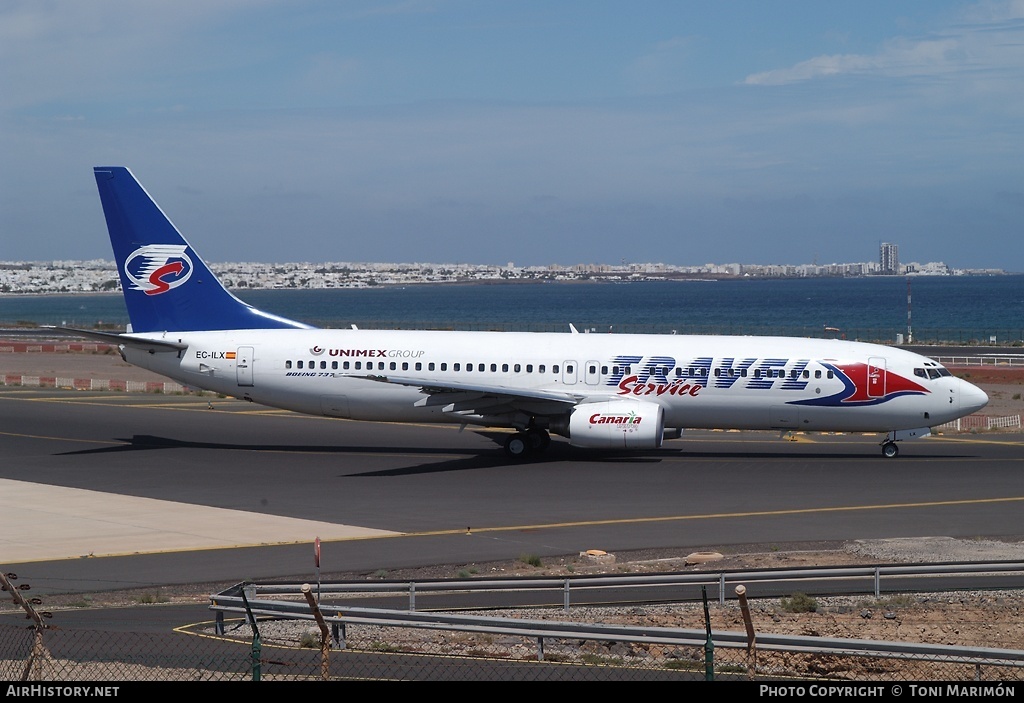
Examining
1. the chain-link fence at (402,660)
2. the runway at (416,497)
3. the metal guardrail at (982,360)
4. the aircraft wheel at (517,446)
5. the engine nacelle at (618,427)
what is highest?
the metal guardrail at (982,360)

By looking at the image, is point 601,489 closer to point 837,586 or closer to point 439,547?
point 439,547

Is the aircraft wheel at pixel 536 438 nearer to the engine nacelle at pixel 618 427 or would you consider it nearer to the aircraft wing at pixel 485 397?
the aircraft wing at pixel 485 397

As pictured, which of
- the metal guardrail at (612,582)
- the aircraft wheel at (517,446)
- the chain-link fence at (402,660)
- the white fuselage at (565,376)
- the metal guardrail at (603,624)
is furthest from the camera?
the aircraft wheel at (517,446)

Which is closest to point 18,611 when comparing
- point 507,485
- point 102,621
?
point 102,621

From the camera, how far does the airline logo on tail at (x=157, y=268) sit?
41844 millimetres

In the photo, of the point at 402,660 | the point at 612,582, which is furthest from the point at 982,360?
the point at 402,660

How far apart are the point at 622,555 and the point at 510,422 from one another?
603 inches

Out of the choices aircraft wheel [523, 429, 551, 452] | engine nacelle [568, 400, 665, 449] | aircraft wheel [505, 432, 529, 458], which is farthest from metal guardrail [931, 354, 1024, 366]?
aircraft wheel [505, 432, 529, 458]

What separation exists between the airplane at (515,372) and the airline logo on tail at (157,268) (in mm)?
51

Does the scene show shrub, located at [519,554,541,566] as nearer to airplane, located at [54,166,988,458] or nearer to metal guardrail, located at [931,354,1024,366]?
airplane, located at [54,166,988,458]

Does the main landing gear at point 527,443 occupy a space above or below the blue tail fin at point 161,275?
below

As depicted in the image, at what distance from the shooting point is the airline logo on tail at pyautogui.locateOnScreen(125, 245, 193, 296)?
4184cm

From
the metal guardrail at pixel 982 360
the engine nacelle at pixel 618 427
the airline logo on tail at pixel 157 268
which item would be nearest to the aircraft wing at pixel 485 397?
the engine nacelle at pixel 618 427

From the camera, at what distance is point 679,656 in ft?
57.7
